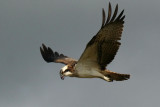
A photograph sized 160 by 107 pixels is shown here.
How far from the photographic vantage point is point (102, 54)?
15219mm

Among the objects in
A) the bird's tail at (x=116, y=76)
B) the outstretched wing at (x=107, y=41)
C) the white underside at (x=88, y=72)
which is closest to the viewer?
the outstretched wing at (x=107, y=41)

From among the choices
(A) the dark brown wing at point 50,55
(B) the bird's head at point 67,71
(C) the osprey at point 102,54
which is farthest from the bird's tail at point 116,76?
(A) the dark brown wing at point 50,55

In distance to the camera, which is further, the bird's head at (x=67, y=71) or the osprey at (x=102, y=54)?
the bird's head at (x=67, y=71)

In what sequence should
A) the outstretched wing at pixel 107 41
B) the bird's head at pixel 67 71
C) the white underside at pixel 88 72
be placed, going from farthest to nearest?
1. the bird's head at pixel 67 71
2. the white underside at pixel 88 72
3. the outstretched wing at pixel 107 41

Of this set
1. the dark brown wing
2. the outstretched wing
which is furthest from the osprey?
the dark brown wing

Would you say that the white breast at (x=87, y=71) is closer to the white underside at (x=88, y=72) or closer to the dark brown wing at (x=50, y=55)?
the white underside at (x=88, y=72)

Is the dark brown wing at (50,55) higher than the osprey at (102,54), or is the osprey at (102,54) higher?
the dark brown wing at (50,55)

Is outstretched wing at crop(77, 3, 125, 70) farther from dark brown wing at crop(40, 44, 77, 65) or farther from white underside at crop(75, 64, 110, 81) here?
dark brown wing at crop(40, 44, 77, 65)

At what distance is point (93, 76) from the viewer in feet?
51.7

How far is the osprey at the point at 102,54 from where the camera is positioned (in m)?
14.6

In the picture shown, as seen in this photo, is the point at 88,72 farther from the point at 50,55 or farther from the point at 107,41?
the point at 50,55

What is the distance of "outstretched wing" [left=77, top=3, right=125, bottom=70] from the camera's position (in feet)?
47.7

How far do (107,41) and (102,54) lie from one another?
0.56 metres

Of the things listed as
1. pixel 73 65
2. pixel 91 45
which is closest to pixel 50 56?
pixel 73 65
